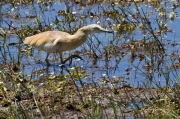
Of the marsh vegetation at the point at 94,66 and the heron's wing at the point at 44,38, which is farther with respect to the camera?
the heron's wing at the point at 44,38

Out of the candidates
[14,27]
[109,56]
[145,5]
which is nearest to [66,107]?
[109,56]

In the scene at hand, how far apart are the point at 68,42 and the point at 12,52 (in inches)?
46.4

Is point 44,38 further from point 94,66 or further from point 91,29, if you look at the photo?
point 94,66

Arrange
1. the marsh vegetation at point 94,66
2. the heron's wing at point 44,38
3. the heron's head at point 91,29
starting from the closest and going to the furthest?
the marsh vegetation at point 94,66 → the heron's wing at point 44,38 → the heron's head at point 91,29

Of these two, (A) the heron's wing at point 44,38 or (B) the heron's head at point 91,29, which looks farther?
(B) the heron's head at point 91,29

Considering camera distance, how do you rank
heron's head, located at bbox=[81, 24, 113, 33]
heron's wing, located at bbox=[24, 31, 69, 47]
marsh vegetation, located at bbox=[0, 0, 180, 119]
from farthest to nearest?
heron's head, located at bbox=[81, 24, 113, 33] < heron's wing, located at bbox=[24, 31, 69, 47] < marsh vegetation, located at bbox=[0, 0, 180, 119]

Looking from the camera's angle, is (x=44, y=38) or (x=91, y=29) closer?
(x=44, y=38)

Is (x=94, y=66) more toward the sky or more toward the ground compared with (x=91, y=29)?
more toward the ground

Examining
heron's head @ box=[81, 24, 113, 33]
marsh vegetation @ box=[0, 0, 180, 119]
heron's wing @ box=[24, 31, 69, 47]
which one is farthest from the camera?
heron's head @ box=[81, 24, 113, 33]

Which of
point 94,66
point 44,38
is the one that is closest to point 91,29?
point 94,66

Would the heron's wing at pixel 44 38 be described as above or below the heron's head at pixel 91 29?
below

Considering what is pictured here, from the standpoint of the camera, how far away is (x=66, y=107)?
7.57 m

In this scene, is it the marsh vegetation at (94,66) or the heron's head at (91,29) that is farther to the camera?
the heron's head at (91,29)

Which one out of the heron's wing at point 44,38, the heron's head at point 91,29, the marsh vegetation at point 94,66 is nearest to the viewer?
the marsh vegetation at point 94,66
